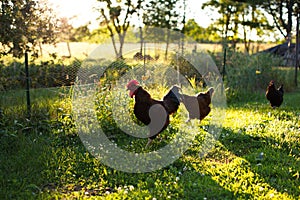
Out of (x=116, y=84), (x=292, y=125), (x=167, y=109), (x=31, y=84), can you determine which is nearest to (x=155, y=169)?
(x=167, y=109)

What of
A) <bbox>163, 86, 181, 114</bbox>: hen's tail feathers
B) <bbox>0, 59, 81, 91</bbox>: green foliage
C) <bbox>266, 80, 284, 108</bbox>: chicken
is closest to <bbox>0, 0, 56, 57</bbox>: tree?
<bbox>0, 59, 81, 91</bbox>: green foliage

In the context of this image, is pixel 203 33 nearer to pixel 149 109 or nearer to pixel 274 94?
pixel 274 94

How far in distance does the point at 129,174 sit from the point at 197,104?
230cm

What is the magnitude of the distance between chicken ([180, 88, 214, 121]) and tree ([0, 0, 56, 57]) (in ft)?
10.1

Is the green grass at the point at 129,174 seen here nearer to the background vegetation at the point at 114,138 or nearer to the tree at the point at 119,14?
the background vegetation at the point at 114,138

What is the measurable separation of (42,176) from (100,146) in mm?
1223

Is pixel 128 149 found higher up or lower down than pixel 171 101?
lower down

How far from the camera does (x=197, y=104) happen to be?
6.13 metres

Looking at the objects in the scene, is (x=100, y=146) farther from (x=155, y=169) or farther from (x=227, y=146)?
(x=227, y=146)

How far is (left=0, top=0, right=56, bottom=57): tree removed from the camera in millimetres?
5688

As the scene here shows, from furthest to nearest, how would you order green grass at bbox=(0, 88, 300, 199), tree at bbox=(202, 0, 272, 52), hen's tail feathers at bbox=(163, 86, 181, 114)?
tree at bbox=(202, 0, 272, 52)
hen's tail feathers at bbox=(163, 86, 181, 114)
green grass at bbox=(0, 88, 300, 199)

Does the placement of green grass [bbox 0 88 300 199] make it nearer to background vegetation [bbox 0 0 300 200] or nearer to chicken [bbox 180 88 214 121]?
background vegetation [bbox 0 0 300 200]

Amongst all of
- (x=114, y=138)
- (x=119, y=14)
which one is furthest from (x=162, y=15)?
(x=114, y=138)

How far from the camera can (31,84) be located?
9.41m
